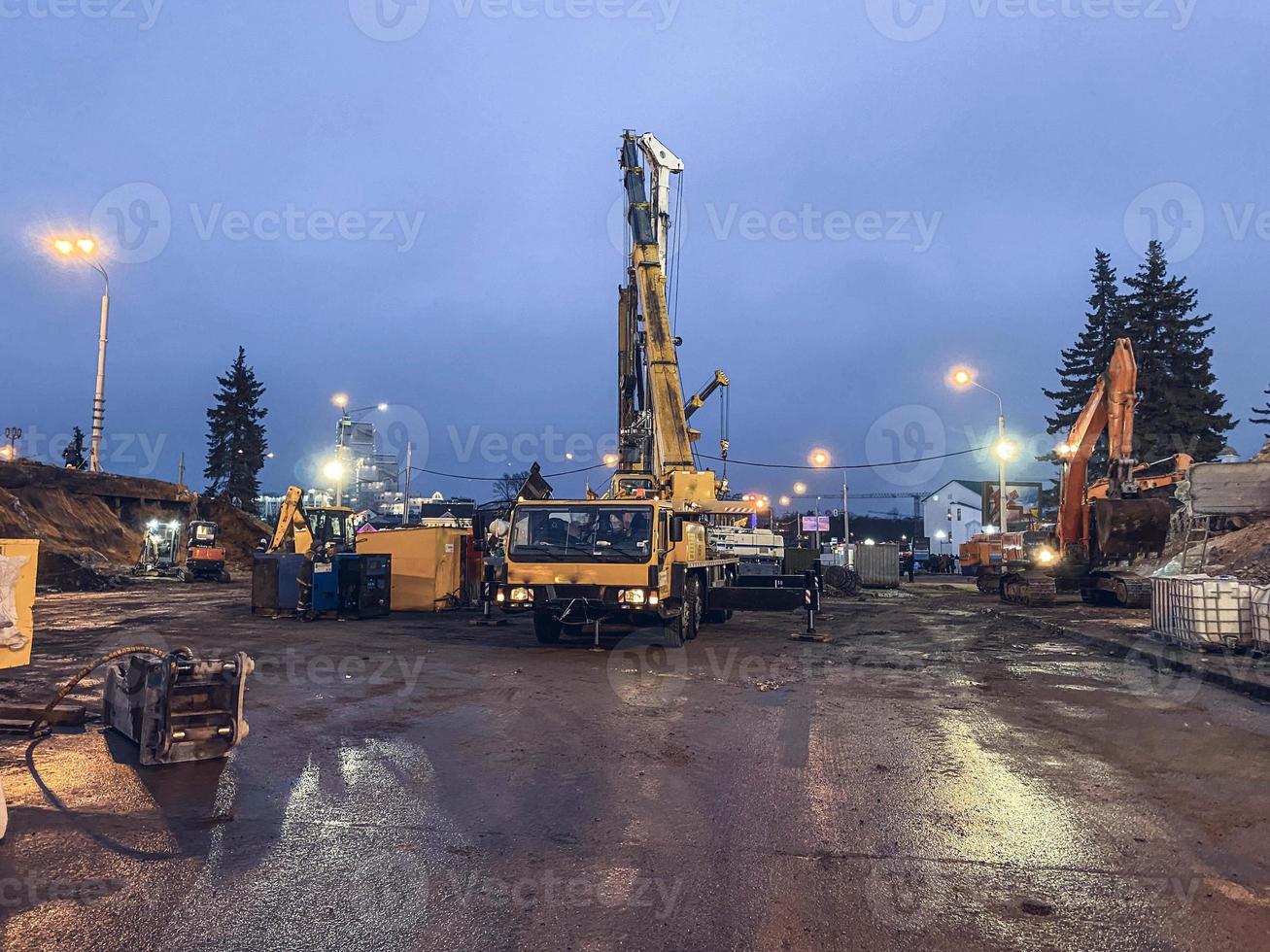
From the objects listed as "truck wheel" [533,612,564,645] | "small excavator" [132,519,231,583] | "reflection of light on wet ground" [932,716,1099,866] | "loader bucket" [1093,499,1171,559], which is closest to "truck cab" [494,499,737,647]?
"truck wheel" [533,612,564,645]

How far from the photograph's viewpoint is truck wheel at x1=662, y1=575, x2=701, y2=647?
1392 centimetres

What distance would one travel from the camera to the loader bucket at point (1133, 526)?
19.5 meters

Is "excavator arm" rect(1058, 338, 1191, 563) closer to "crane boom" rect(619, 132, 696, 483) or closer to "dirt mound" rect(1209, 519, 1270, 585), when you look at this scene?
"dirt mound" rect(1209, 519, 1270, 585)

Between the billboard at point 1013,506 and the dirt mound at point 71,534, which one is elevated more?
the billboard at point 1013,506

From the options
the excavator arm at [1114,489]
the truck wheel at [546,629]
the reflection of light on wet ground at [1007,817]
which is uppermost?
the excavator arm at [1114,489]

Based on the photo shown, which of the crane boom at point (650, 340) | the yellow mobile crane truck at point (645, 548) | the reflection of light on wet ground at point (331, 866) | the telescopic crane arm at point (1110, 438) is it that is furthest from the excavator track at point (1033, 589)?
the reflection of light on wet ground at point (331, 866)

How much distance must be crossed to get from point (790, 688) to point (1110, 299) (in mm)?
43374

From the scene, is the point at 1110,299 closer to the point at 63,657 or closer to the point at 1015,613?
the point at 1015,613

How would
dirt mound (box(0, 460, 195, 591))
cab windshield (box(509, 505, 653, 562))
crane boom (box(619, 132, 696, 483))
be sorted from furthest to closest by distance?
dirt mound (box(0, 460, 195, 591)), crane boom (box(619, 132, 696, 483)), cab windshield (box(509, 505, 653, 562))

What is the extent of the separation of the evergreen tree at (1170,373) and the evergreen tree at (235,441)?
58378 mm

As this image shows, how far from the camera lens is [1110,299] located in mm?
44500

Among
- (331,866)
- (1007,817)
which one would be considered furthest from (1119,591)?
(331,866)

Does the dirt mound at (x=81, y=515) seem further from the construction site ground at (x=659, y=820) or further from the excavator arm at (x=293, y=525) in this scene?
the construction site ground at (x=659, y=820)

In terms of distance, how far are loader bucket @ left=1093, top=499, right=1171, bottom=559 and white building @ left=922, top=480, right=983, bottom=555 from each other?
76088 millimetres
